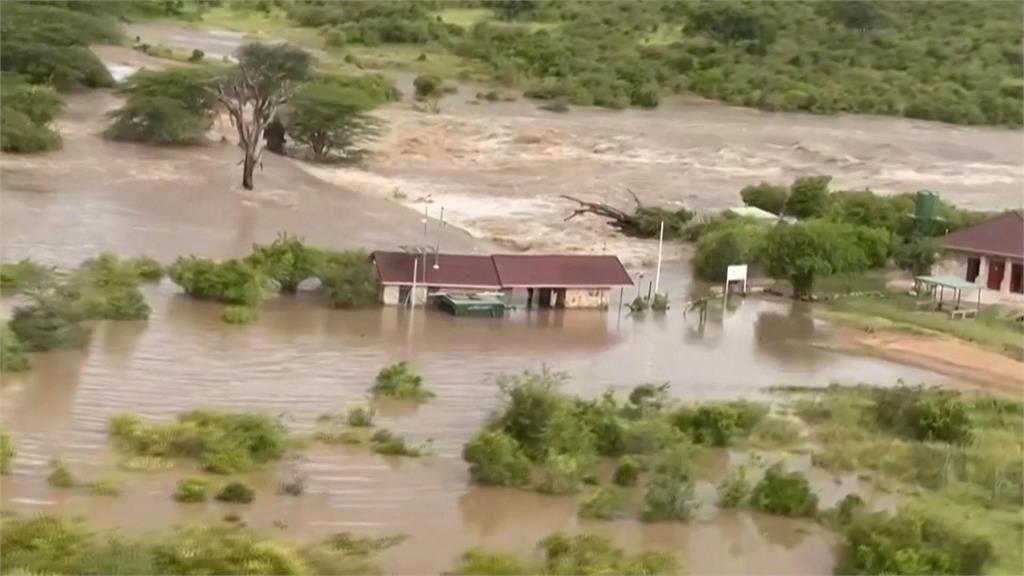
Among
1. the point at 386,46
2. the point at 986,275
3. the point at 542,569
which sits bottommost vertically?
the point at 542,569

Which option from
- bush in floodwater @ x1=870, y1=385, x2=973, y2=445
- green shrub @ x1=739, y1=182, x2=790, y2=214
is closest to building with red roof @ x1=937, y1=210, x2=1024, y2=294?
green shrub @ x1=739, y1=182, x2=790, y2=214

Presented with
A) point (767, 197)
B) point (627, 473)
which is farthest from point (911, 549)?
point (767, 197)

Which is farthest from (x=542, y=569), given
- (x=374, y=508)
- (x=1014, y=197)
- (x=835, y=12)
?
(x=835, y=12)

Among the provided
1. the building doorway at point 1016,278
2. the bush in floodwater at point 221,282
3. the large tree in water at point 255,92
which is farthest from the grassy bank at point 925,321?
the large tree in water at point 255,92

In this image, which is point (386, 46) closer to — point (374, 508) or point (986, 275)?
point (986, 275)

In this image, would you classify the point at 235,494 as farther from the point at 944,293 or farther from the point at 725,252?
the point at 944,293
